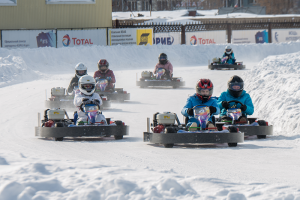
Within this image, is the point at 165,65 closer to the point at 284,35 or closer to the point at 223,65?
the point at 223,65

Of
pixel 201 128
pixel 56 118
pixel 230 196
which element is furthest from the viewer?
pixel 56 118

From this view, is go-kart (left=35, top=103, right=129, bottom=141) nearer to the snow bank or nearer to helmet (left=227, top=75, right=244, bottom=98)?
helmet (left=227, top=75, right=244, bottom=98)

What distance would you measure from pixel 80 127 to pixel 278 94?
4.60 metres

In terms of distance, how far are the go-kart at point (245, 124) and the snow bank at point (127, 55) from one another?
51.7ft

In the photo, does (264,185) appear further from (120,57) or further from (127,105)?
(120,57)

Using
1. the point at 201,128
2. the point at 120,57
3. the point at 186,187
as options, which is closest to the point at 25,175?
the point at 186,187

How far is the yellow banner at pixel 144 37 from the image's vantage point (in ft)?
101

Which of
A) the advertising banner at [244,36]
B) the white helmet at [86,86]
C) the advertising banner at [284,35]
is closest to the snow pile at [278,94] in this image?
the white helmet at [86,86]

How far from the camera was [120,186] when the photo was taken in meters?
4.60

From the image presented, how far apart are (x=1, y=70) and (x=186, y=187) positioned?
55.4 ft

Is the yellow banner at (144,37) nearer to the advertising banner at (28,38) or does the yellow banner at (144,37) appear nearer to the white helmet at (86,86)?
the advertising banner at (28,38)

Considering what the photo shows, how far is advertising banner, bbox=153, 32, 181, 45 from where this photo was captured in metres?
31.8

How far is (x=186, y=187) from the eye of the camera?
4641 millimetres

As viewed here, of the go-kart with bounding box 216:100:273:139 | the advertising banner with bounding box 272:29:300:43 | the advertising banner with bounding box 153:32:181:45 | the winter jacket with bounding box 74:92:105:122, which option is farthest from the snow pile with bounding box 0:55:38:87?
the advertising banner with bounding box 272:29:300:43
